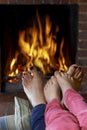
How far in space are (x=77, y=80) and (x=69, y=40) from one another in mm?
956

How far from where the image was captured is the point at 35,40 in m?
2.78

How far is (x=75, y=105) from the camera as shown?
139cm

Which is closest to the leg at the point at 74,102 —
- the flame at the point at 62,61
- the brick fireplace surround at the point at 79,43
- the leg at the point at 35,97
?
the leg at the point at 35,97

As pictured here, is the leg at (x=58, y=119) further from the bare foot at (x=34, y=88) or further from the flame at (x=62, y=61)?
the flame at (x=62, y=61)

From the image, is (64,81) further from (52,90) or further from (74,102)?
(74,102)

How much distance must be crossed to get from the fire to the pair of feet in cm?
78

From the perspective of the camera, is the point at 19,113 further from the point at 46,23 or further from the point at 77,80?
the point at 46,23

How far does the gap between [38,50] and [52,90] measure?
1074 millimetres

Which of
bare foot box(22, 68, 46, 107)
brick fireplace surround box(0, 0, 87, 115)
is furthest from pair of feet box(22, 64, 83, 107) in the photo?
brick fireplace surround box(0, 0, 87, 115)

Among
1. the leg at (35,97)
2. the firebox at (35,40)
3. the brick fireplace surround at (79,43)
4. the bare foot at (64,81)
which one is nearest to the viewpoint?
the leg at (35,97)

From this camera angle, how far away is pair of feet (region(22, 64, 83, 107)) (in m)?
1.71

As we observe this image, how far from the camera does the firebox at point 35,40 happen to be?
2750 millimetres

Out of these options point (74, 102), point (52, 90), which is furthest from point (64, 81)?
point (74, 102)

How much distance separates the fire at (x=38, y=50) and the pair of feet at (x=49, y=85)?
78 centimetres
